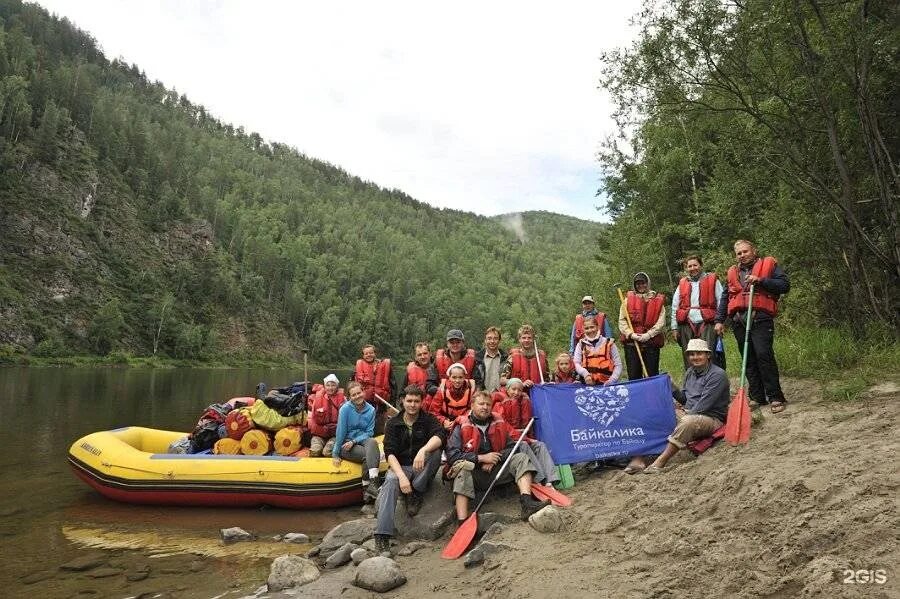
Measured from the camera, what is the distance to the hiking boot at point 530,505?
577 centimetres

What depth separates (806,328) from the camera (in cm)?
879

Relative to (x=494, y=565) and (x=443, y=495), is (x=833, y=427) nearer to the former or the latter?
(x=494, y=565)

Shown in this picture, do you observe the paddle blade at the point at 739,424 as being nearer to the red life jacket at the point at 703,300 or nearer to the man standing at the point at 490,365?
the red life jacket at the point at 703,300

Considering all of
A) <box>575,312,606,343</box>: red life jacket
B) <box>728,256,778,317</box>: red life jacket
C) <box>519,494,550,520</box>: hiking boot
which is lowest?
<box>519,494,550,520</box>: hiking boot

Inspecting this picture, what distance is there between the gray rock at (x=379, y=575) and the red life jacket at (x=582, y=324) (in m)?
4.05

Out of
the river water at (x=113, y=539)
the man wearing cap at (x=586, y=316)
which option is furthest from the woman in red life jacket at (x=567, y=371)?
the river water at (x=113, y=539)

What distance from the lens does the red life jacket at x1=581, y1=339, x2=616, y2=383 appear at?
7.44 metres

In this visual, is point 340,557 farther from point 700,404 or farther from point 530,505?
point 700,404

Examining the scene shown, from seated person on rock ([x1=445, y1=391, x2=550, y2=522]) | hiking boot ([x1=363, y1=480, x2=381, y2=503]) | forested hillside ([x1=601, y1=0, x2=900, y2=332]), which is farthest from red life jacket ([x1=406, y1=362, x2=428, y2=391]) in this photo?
forested hillside ([x1=601, y1=0, x2=900, y2=332])

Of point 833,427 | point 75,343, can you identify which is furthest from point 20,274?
point 833,427

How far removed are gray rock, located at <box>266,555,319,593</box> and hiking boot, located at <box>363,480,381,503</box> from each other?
2.51m

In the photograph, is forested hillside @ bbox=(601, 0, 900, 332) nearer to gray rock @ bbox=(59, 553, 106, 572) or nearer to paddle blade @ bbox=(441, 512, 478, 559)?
paddle blade @ bbox=(441, 512, 478, 559)

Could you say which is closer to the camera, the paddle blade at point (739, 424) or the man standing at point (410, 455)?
the paddle blade at point (739, 424)

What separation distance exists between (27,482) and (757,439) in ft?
38.8
